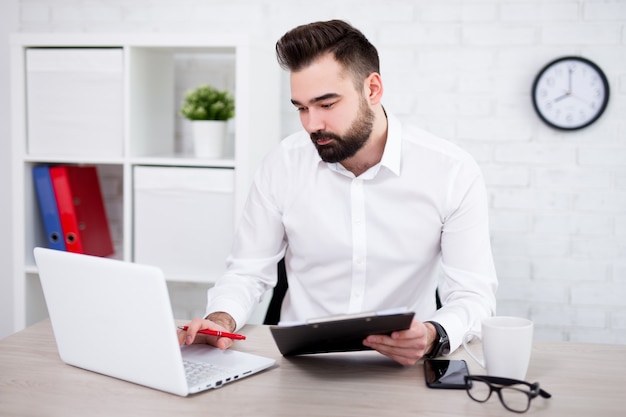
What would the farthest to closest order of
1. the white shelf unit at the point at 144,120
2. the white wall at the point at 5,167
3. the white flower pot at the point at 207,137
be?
the white wall at the point at 5,167
the white flower pot at the point at 207,137
the white shelf unit at the point at 144,120

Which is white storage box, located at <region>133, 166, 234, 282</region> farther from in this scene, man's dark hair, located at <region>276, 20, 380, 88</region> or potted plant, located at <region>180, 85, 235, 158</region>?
man's dark hair, located at <region>276, 20, 380, 88</region>

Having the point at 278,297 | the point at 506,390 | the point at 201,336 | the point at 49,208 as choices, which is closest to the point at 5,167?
the point at 49,208

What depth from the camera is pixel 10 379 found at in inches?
49.9

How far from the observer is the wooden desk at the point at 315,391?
3.72ft

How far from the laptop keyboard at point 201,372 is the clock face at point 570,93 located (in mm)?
1724

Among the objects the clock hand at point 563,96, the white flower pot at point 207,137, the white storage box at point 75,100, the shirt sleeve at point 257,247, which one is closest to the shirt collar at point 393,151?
the shirt sleeve at point 257,247

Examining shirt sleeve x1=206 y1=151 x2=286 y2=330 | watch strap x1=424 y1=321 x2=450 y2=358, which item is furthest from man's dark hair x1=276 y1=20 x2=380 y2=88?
watch strap x1=424 y1=321 x2=450 y2=358

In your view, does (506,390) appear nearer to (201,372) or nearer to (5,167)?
(201,372)

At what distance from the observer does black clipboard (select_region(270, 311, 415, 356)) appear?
46.9 inches

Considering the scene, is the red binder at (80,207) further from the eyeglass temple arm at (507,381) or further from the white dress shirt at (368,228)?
the eyeglass temple arm at (507,381)

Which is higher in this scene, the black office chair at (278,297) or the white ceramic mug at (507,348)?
the white ceramic mug at (507,348)

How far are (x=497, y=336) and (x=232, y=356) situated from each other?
0.49m

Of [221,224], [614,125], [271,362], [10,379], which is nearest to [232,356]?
[271,362]

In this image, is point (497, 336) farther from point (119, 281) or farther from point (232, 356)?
point (119, 281)
